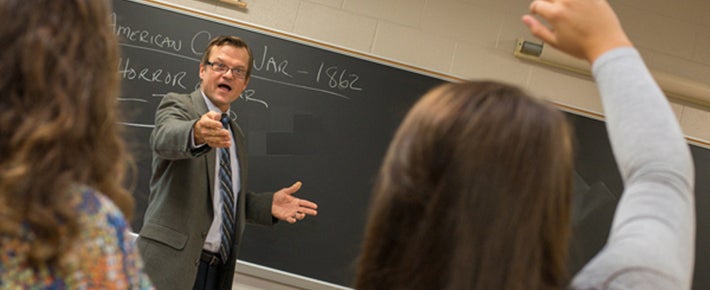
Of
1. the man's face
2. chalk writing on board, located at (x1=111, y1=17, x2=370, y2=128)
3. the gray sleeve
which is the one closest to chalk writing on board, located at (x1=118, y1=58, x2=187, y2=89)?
chalk writing on board, located at (x1=111, y1=17, x2=370, y2=128)

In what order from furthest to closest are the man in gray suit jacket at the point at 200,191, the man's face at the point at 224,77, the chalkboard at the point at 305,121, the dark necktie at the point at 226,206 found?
the chalkboard at the point at 305,121, the man's face at the point at 224,77, the dark necktie at the point at 226,206, the man in gray suit jacket at the point at 200,191

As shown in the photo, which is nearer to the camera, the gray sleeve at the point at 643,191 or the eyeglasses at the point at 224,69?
the gray sleeve at the point at 643,191

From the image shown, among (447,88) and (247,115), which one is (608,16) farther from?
(247,115)

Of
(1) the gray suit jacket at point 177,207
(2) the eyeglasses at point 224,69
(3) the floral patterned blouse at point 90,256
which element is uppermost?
(2) the eyeglasses at point 224,69

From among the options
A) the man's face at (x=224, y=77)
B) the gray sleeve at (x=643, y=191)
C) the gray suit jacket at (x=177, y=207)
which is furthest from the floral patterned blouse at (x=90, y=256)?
the man's face at (x=224, y=77)

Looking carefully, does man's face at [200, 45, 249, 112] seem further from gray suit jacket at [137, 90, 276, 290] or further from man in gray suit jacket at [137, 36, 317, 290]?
gray suit jacket at [137, 90, 276, 290]

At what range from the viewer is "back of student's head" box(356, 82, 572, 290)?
0.72 meters

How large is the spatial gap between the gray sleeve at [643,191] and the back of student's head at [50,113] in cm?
53

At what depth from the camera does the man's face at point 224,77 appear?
9.43 feet

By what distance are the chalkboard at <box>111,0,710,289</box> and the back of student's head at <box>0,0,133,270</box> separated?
2.74 meters

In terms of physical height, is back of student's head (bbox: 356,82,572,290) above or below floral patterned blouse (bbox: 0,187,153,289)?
above

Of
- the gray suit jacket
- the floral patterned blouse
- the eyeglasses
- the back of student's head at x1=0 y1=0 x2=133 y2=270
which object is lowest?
the gray suit jacket

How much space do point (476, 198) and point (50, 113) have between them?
443 mm

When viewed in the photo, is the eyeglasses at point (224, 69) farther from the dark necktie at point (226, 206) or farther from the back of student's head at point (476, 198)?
the back of student's head at point (476, 198)
